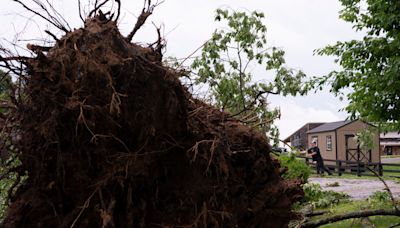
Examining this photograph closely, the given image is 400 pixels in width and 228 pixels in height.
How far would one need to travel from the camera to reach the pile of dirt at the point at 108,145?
2.41 meters

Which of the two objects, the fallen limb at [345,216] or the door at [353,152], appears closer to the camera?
the fallen limb at [345,216]

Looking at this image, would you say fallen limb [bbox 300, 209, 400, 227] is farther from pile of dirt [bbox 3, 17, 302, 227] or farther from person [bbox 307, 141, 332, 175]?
person [bbox 307, 141, 332, 175]

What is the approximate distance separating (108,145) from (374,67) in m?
9.39

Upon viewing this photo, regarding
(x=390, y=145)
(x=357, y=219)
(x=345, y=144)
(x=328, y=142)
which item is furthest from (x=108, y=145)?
(x=390, y=145)

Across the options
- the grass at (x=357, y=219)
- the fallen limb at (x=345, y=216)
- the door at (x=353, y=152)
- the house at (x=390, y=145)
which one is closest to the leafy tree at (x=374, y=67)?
the grass at (x=357, y=219)

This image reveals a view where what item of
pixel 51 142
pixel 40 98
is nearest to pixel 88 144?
pixel 51 142

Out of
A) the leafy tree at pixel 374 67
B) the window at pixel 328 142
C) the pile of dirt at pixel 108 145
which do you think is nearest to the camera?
the pile of dirt at pixel 108 145

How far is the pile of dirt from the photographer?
241 centimetres

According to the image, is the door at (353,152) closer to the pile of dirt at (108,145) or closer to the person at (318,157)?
the person at (318,157)

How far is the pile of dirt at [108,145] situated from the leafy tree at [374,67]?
26.4 ft

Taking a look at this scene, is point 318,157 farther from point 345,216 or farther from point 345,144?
point 345,216

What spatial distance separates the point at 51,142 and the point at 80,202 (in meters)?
0.33

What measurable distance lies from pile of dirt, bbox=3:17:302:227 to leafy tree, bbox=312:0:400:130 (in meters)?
8.04

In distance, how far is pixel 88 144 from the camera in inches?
95.7
